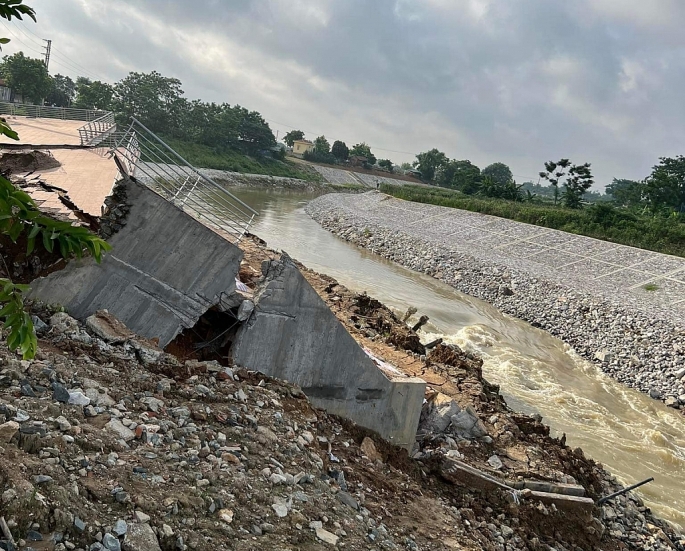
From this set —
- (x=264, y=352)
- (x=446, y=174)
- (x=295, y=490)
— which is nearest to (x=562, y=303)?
(x=264, y=352)

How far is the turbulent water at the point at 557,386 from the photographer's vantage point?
11.7 meters

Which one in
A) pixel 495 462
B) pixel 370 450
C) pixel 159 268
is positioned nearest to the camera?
pixel 159 268

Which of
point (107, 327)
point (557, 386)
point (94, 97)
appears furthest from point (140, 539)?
point (94, 97)

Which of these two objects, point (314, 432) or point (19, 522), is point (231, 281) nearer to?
point (314, 432)

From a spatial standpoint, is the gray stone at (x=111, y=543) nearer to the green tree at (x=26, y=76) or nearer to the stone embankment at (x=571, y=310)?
the stone embankment at (x=571, y=310)

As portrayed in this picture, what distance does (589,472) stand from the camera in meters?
9.41

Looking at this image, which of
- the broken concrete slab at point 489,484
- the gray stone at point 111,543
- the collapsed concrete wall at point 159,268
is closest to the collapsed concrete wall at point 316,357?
the collapsed concrete wall at point 159,268

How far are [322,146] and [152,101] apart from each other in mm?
41373

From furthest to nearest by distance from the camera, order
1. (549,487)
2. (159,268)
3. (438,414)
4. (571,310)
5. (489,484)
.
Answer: (571,310), (438,414), (549,487), (489,484), (159,268)

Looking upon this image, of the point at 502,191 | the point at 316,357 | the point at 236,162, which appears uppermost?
the point at 502,191

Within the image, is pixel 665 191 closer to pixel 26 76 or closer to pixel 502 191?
pixel 502 191

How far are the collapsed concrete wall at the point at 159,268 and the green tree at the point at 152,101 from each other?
6387 centimetres

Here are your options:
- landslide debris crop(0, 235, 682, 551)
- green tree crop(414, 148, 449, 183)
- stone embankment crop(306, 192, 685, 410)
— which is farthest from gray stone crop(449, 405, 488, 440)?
green tree crop(414, 148, 449, 183)

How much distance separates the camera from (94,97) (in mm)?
62844
